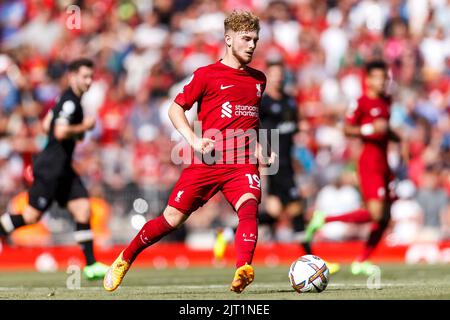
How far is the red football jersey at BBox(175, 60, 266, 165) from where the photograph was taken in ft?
33.5

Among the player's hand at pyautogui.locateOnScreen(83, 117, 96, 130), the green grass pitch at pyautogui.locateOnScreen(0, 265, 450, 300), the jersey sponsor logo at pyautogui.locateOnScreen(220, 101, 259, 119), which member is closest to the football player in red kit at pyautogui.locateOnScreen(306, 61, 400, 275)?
the green grass pitch at pyautogui.locateOnScreen(0, 265, 450, 300)

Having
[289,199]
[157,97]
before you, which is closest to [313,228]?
[289,199]

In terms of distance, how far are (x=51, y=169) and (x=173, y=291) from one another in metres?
3.27

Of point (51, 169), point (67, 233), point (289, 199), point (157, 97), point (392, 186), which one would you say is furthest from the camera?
point (157, 97)

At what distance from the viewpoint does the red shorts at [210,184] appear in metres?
10.1

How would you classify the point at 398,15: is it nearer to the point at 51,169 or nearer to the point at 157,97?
the point at 157,97

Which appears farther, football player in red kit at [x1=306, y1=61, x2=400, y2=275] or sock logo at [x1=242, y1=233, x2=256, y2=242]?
football player in red kit at [x1=306, y1=61, x2=400, y2=275]

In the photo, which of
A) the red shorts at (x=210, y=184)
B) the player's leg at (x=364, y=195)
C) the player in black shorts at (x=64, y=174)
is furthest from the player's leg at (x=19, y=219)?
the player's leg at (x=364, y=195)

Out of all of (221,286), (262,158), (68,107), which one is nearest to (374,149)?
(221,286)

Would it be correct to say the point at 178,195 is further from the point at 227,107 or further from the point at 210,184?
the point at 227,107

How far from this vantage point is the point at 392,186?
14.6 m

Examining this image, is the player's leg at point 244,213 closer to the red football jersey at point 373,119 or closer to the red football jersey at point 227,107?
the red football jersey at point 227,107

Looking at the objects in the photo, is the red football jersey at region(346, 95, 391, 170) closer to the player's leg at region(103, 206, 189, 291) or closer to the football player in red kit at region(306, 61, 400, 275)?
the football player in red kit at region(306, 61, 400, 275)

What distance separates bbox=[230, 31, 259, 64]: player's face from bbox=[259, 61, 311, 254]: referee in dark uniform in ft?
18.4
